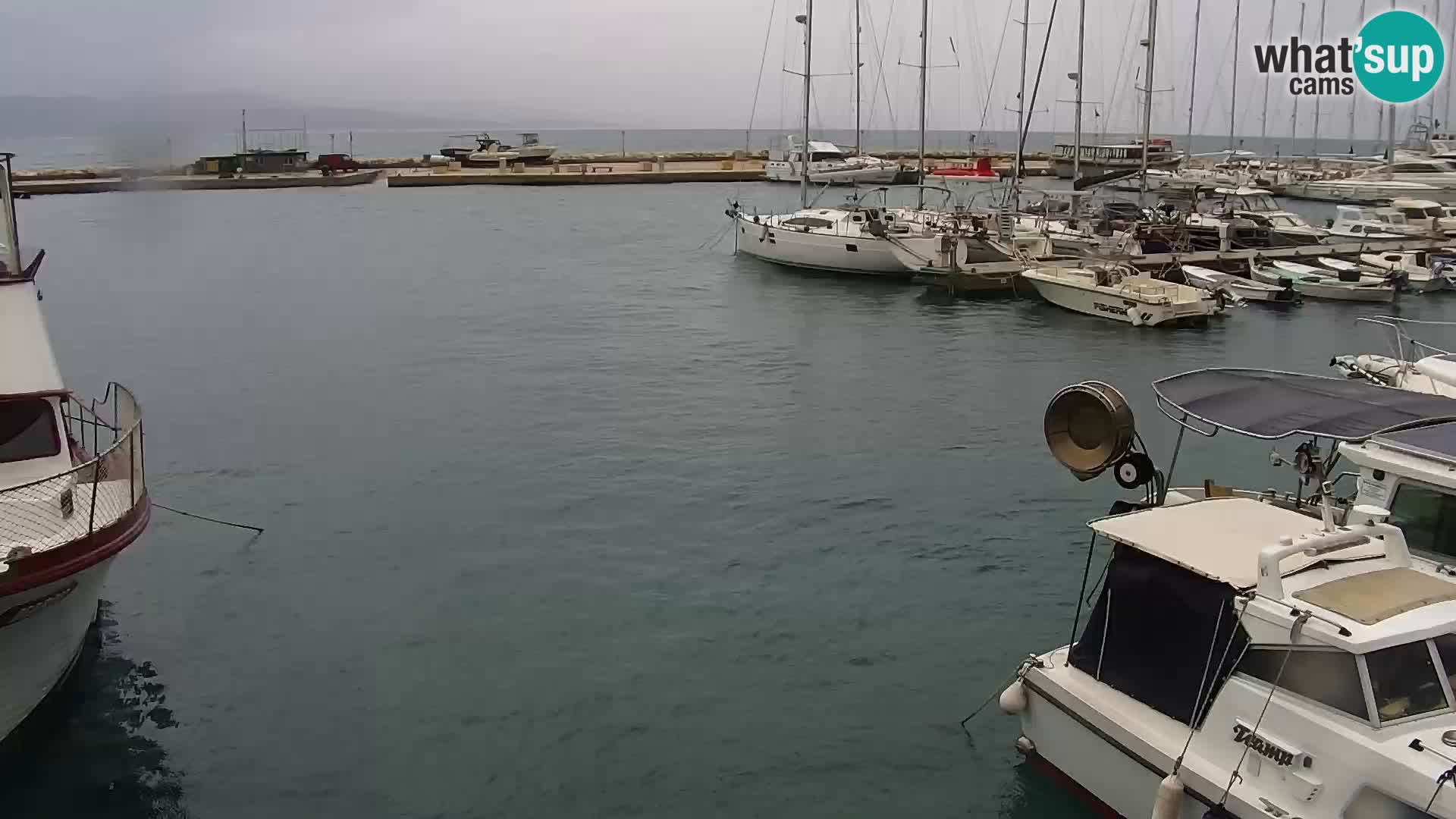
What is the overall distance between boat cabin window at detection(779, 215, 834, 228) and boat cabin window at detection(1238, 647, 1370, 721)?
123 feet

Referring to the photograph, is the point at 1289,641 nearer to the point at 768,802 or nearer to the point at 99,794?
the point at 768,802

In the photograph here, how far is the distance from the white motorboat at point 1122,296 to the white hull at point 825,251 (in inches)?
244

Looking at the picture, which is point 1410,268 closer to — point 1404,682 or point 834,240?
point 834,240

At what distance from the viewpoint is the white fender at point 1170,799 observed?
354 inches

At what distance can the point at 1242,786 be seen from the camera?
881 cm

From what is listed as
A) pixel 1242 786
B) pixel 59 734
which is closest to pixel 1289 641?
pixel 1242 786

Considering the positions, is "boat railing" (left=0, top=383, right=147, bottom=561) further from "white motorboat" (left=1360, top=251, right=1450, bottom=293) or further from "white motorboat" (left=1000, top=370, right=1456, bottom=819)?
"white motorboat" (left=1360, top=251, right=1450, bottom=293)

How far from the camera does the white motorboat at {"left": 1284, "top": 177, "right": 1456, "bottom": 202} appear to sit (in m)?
71.8

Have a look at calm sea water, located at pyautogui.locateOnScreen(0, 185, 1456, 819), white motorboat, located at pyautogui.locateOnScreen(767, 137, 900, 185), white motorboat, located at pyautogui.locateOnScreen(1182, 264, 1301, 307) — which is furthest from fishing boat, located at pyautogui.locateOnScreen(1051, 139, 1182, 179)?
calm sea water, located at pyautogui.locateOnScreen(0, 185, 1456, 819)

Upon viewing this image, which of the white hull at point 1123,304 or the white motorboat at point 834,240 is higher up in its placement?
the white motorboat at point 834,240

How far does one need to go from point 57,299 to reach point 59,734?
113 feet

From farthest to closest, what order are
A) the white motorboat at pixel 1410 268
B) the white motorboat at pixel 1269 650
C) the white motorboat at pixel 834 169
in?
the white motorboat at pixel 834 169, the white motorboat at pixel 1410 268, the white motorboat at pixel 1269 650

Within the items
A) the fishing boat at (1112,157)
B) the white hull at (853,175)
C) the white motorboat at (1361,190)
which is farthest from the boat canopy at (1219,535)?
the white hull at (853,175)

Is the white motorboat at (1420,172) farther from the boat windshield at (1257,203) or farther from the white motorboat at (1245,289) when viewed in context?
the white motorboat at (1245,289)
